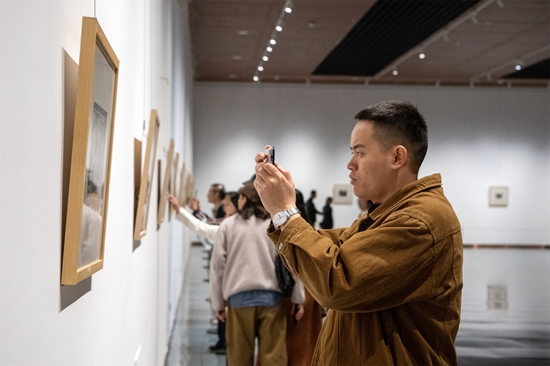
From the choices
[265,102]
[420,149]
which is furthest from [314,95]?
[420,149]

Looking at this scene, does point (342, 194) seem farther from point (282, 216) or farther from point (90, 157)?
point (90, 157)

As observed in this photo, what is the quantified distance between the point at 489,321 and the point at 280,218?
30.3 feet

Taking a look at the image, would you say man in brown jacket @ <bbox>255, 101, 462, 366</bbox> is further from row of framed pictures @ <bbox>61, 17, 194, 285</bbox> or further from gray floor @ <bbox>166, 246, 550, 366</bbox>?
gray floor @ <bbox>166, 246, 550, 366</bbox>

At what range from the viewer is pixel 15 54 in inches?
55.6

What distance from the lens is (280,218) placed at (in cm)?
224

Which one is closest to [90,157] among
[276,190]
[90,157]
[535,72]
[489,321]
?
[90,157]

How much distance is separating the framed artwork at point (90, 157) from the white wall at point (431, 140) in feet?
80.1

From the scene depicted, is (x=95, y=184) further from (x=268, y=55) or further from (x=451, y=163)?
(x=451, y=163)

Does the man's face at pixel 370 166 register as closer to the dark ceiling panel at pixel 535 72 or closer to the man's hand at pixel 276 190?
the man's hand at pixel 276 190

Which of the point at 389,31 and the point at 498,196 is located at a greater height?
the point at 389,31

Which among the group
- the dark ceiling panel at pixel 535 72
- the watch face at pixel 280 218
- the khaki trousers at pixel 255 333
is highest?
the dark ceiling panel at pixel 535 72

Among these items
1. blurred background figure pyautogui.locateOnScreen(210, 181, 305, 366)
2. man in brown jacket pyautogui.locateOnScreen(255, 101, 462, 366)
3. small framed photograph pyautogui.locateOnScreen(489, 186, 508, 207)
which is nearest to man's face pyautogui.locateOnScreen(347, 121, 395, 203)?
man in brown jacket pyautogui.locateOnScreen(255, 101, 462, 366)

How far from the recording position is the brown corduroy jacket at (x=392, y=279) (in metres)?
2.08

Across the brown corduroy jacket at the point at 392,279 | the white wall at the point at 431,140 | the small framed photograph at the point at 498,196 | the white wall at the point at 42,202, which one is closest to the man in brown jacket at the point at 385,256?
the brown corduroy jacket at the point at 392,279
